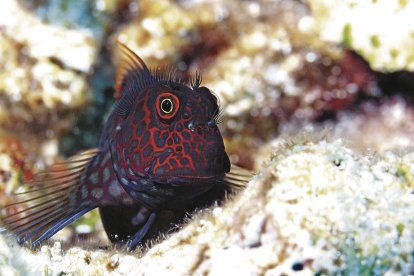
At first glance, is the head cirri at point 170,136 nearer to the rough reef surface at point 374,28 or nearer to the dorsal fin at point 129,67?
the dorsal fin at point 129,67

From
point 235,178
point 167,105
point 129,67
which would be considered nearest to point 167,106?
point 167,105

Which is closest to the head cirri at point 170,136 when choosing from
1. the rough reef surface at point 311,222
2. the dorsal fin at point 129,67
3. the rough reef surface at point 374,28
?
the dorsal fin at point 129,67

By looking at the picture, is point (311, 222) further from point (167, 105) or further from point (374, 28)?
point (374, 28)

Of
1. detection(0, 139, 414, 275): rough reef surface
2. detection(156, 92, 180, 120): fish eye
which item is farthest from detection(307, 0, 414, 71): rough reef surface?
detection(0, 139, 414, 275): rough reef surface

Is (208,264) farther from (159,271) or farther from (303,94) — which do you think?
(303,94)

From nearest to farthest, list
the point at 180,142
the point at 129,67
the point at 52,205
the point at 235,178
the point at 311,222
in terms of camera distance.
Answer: the point at 311,222, the point at 180,142, the point at 52,205, the point at 235,178, the point at 129,67

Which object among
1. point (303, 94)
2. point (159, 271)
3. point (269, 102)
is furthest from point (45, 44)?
point (159, 271)

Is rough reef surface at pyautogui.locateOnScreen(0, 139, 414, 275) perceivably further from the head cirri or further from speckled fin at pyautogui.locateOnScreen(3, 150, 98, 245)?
speckled fin at pyautogui.locateOnScreen(3, 150, 98, 245)
